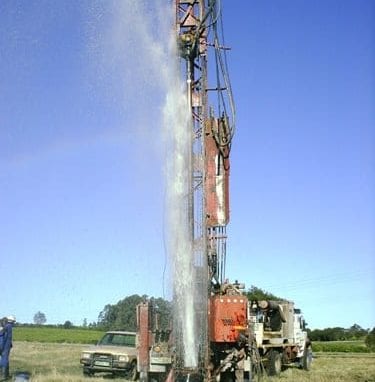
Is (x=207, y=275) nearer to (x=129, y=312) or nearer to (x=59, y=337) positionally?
(x=129, y=312)

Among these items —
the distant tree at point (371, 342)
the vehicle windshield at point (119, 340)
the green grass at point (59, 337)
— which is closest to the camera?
the vehicle windshield at point (119, 340)

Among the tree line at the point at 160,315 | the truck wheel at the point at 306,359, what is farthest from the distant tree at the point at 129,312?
the truck wheel at the point at 306,359

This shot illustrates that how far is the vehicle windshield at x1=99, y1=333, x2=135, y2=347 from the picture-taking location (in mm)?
22094

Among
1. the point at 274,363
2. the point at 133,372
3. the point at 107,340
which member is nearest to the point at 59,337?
the point at 107,340

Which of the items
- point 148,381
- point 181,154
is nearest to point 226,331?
point 148,381

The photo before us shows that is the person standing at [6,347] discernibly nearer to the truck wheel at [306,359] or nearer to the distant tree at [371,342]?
the truck wheel at [306,359]

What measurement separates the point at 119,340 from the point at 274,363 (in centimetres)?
556

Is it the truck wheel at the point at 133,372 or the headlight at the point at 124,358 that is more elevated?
the headlight at the point at 124,358

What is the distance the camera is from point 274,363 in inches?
921

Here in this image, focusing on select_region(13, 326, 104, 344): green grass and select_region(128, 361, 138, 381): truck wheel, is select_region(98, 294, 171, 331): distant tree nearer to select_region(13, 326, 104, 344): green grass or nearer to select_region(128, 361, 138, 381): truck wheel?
select_region(128, 361, 138, 381): truck wheel

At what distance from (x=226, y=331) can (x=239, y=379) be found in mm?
1150

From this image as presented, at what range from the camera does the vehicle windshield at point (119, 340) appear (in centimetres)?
2209

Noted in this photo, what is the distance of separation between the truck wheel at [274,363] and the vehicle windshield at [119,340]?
4.95 m

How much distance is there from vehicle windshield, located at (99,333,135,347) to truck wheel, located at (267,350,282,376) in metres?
4.95
